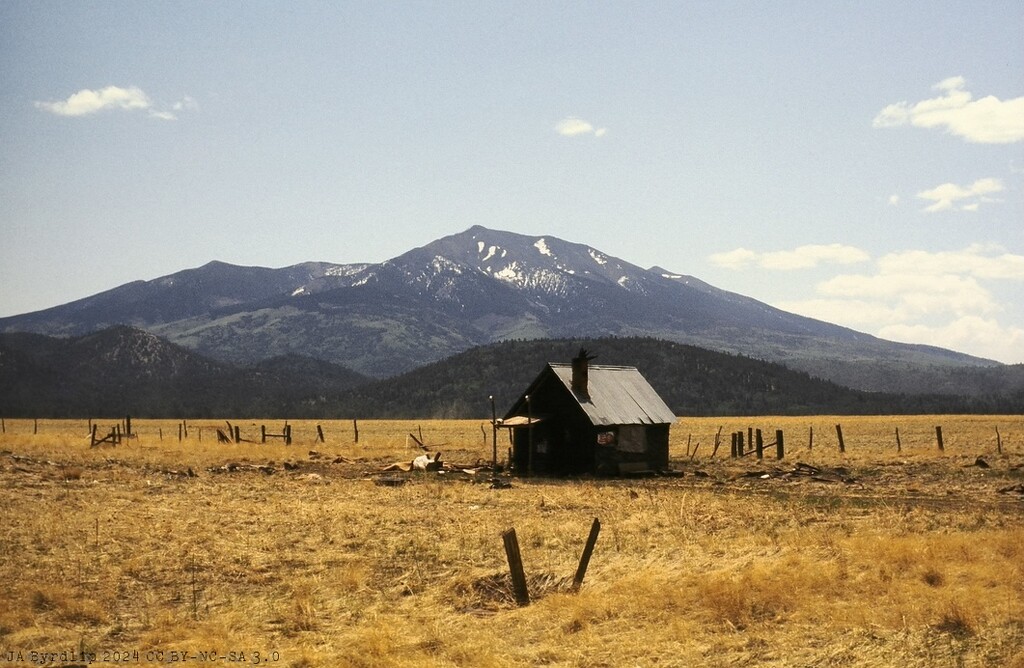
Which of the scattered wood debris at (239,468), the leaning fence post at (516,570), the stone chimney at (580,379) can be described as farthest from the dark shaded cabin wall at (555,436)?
the leaning fence post at (516,570)

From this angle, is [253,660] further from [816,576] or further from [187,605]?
[816,576]

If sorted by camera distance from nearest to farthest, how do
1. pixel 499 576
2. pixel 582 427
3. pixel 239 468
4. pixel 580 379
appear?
pixel 499 576
pixel 239 468
pixel 582 427
pixel 580 379

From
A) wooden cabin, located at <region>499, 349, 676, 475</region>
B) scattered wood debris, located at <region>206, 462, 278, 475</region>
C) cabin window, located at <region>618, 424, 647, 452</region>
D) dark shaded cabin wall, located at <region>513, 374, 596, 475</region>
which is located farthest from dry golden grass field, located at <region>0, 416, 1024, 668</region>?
cabin window, located at <region>618, 424, 647, 452</region>

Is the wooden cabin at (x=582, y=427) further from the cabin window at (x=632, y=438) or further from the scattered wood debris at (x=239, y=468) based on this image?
the scattered wood debris at (x=239, y=468)

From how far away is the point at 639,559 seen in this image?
1605 centimetres

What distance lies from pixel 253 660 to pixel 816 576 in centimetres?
874

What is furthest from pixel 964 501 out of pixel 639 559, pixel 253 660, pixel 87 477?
pixel 87 477

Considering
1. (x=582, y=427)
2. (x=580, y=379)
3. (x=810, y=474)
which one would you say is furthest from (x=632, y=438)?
(x=810, y=474)

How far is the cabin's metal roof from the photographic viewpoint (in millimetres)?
35562

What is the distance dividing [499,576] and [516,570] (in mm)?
1375

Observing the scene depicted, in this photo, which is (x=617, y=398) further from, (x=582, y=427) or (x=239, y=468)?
(x=239, y=468)

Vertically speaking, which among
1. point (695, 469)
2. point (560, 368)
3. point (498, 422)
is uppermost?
point (560, 368)

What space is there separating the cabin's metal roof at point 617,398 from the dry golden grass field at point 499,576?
7.68 meters

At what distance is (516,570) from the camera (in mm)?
13891
